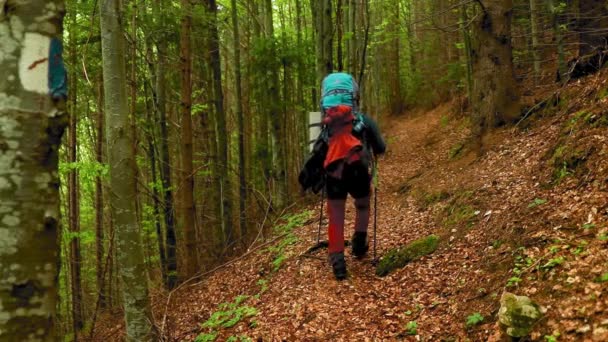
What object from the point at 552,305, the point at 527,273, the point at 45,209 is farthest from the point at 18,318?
the point at 527,273

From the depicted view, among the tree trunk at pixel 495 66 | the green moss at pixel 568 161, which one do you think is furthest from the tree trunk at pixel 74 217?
the green moss at pixel 568 161

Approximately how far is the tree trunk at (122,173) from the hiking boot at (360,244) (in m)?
2.59

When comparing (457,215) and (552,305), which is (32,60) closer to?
(552,305)

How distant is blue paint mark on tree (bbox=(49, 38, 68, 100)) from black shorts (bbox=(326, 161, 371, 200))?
371 centimetres

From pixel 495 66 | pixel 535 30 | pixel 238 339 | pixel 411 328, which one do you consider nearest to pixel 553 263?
pixel 411 328

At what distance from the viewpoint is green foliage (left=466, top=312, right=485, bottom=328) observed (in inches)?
137

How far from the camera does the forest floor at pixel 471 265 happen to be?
3.40m

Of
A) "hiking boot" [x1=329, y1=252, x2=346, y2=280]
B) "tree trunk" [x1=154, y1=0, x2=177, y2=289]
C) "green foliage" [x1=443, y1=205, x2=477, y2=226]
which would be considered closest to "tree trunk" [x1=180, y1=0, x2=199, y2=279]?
"tree trunk" [x1=154, y1=0, x2=177, y2=289]

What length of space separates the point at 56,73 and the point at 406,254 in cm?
447

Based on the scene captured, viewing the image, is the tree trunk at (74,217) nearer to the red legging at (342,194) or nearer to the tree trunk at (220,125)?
the tree trunk at (220,125)

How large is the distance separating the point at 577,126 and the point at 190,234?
618 centimetres

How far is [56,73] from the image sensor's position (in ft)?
5.84

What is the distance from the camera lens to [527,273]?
142 inches

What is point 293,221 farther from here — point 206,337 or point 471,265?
point 471,265
